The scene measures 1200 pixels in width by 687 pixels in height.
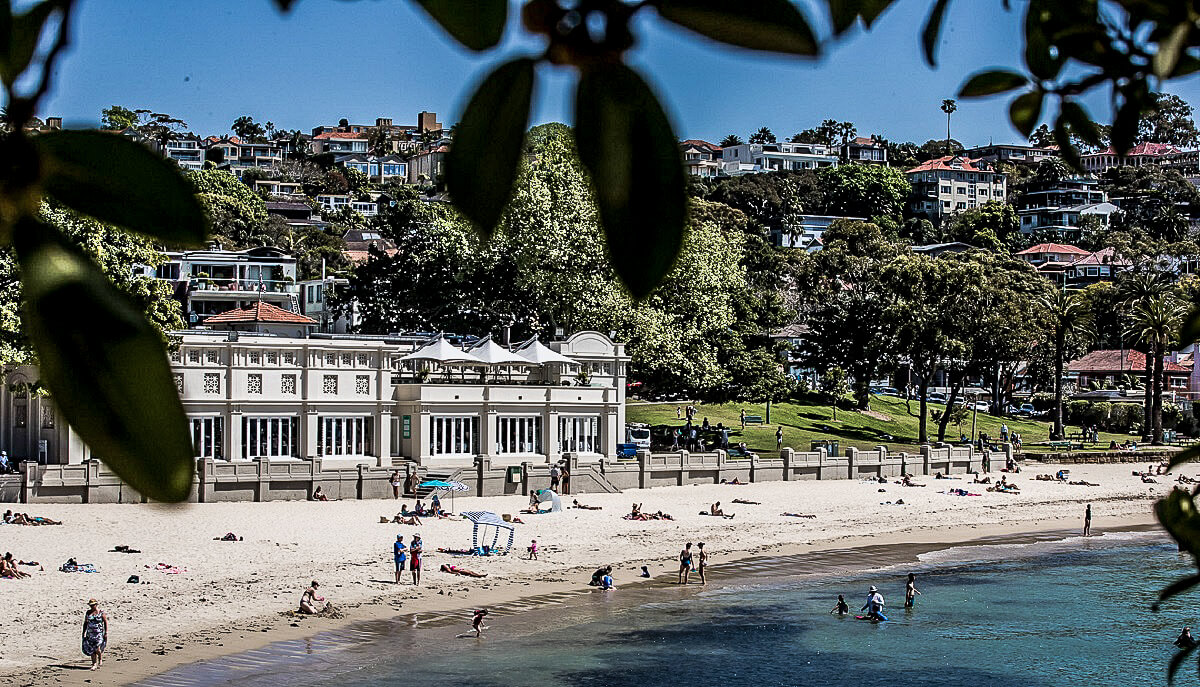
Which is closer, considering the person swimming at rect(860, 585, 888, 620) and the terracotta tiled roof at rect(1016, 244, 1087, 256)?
the person swimming at rect(860, 585, 888, 620)

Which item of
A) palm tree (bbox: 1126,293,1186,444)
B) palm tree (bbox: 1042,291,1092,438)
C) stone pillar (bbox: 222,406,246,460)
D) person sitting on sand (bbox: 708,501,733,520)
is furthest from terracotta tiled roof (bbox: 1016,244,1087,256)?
stone pillar (bbox: 222,406,246,460)

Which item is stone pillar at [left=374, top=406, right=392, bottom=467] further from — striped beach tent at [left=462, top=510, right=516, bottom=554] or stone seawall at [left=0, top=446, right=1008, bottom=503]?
striped beach tent at [left=462, top=510, right=516, bottom=554]

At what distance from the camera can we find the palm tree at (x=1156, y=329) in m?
61.5

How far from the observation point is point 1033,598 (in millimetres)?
33500

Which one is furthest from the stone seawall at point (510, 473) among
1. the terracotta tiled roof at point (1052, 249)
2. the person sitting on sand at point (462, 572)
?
the terracotta tiled roof at point (1052, 249)

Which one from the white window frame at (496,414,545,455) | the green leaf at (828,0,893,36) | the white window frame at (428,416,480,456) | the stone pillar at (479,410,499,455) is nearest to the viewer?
the green leaf at (828,0,893,36)

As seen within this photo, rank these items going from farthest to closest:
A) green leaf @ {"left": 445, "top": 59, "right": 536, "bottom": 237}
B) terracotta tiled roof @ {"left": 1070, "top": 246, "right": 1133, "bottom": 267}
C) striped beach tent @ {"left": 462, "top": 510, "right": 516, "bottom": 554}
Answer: terracotta tiled roof @ {"left": 1070, "top": 246, "right": 1133, "bottom": 267} < striped beach tent @ {"left": 462, "top": 510, "right": 516, "bottom": 554} < green leaf @ {"left": 445, "top": 59, "right": 536, "bottom": 237}

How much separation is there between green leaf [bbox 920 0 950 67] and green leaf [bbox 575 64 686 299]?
0.55m

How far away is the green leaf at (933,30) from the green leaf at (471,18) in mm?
562

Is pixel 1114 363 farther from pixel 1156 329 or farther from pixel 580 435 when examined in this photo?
pixel 580 435

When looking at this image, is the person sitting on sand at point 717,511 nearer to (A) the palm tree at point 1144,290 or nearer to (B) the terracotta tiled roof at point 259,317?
(B) the terracotta tiled roof at point 259,317

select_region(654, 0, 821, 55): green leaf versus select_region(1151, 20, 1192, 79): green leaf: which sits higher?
select_region(1151, 20, 1192, 79): green leaf

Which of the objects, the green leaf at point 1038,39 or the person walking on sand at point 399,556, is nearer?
the green leaf at point 1038,39

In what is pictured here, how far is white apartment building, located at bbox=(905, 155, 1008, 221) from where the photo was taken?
4845 inches
